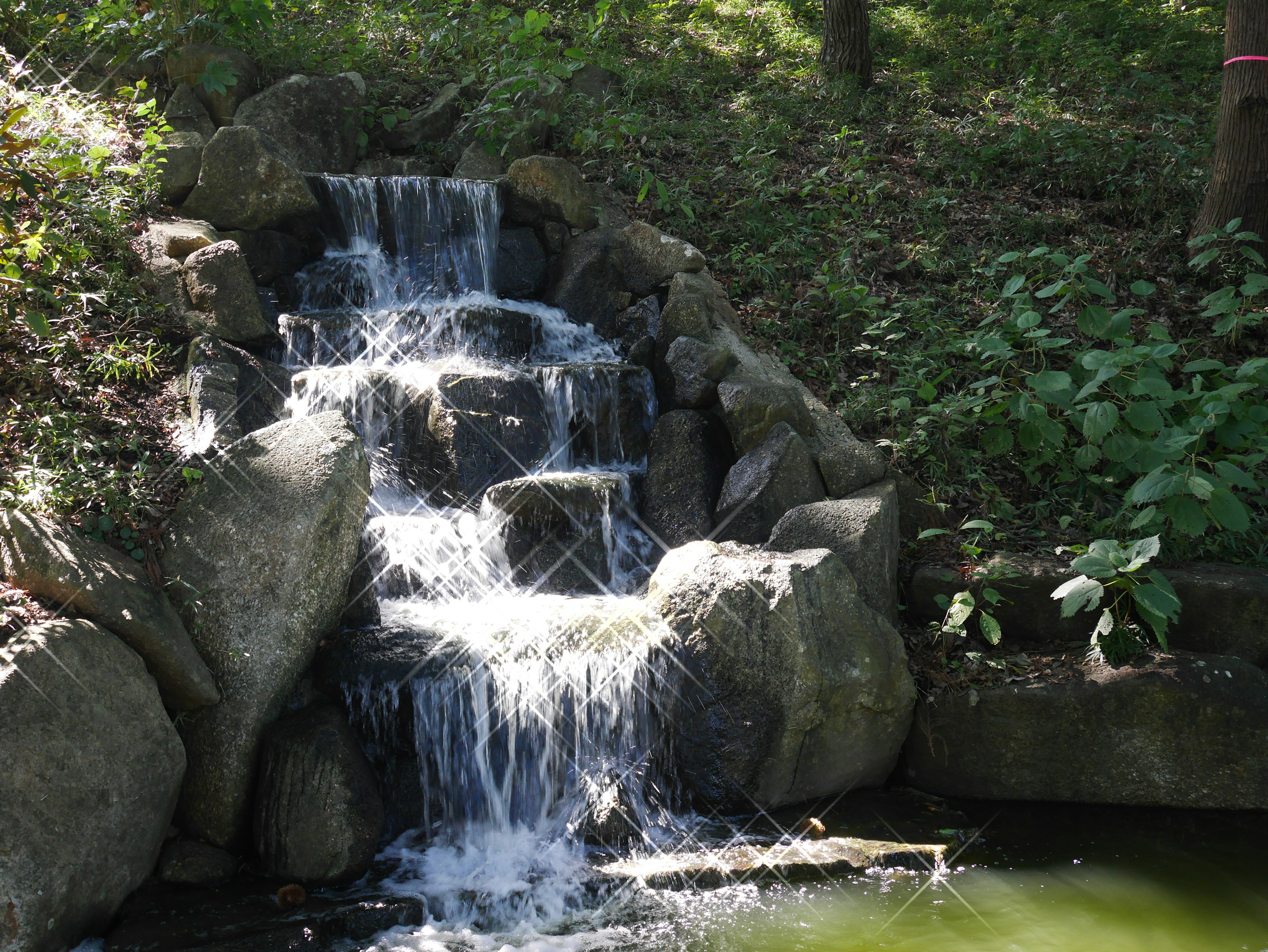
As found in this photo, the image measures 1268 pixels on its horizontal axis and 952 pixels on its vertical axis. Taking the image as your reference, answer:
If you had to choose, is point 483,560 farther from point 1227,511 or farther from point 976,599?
point 1227,511

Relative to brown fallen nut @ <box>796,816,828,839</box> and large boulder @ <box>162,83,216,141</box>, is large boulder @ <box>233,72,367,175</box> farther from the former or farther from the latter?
brown fallen nut @ <box>796,816,828,839</box>

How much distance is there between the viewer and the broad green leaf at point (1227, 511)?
14.4 feet

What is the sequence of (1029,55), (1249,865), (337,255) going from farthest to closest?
(1029,55)
(337,255)
(1249,865)

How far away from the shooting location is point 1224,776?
4.27 metres

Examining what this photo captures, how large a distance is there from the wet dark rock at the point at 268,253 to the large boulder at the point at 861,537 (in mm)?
4908

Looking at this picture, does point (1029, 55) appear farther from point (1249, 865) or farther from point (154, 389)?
point (154, 389)

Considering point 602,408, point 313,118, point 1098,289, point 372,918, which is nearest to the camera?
point 372,918

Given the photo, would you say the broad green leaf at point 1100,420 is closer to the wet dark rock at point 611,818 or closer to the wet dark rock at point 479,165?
the wet dark rock at point 611,818

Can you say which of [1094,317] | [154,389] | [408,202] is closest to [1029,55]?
[1094,317]

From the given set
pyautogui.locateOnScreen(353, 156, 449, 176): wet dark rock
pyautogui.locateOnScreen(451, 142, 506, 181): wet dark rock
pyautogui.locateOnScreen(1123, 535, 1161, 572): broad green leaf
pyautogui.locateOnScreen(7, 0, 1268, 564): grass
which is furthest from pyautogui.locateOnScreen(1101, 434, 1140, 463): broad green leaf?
pyautogui.locateOnScreen(353, 156, 449, 176): wet dark rock

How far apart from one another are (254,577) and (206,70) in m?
6.37

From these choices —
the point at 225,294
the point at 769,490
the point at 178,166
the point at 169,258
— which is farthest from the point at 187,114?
the point at 769,490

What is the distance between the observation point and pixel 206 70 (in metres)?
8.05

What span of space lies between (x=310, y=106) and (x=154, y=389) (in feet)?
15.6
